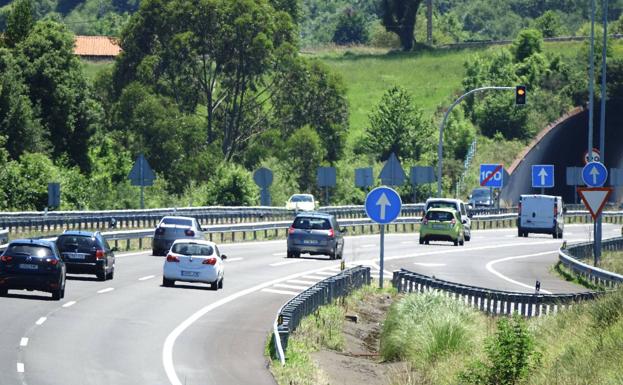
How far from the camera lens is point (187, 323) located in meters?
28.8

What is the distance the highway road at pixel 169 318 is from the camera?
71.4ft

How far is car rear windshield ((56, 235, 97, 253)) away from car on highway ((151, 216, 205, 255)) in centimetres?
1056

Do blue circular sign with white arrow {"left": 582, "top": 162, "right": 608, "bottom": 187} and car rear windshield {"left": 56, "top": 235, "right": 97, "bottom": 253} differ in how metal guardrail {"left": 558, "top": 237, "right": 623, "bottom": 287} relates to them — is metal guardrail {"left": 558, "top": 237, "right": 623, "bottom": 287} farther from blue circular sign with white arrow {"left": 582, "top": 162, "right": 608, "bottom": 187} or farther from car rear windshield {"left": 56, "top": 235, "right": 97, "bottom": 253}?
car rear windshield {"left": 56, "top": 235, "right": 97, "bottom": 253}

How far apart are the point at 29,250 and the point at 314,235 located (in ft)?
63.8

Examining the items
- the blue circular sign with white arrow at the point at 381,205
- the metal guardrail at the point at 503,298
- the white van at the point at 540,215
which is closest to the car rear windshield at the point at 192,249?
the blue circular sign with white arrow at the point at 381,205

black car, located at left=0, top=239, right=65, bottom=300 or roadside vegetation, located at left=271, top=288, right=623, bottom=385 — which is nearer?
roadside vegetation, located at left=271, top=288, right=623, bottom=385

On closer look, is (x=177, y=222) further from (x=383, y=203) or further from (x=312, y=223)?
(x=383, y=203)

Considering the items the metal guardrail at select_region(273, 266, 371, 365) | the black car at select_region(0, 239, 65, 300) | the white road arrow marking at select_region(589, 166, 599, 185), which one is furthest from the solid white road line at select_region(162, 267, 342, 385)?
the white road arrow marking at select_region(589, 166, 599, 185)

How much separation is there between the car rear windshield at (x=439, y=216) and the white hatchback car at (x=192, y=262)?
931 inches

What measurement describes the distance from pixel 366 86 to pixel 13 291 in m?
107

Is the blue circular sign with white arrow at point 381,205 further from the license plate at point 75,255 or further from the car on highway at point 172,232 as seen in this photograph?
the car on highway at point 172,232

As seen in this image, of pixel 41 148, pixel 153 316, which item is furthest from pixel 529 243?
pixel 153 316

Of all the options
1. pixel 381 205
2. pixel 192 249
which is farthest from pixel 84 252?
pixel 381 205

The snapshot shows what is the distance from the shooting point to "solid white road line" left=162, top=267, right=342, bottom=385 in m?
21.9
